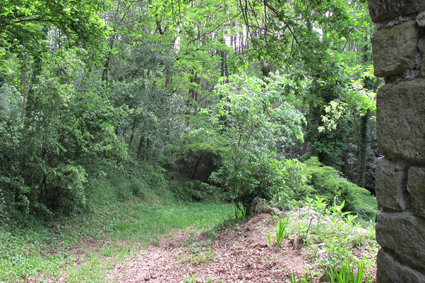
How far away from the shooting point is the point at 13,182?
5.52 meters

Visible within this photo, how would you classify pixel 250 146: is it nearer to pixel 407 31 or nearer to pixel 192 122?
pixel 407 31

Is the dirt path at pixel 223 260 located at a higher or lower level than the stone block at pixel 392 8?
lower

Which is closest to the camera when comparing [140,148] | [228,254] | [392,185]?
[392,185]

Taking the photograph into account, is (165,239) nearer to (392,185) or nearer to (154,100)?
(392,185)

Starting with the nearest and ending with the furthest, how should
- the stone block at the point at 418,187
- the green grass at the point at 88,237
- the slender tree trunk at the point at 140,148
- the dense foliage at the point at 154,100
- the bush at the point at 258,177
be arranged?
1. the stone block at the point at 418,187
2. the dense foliage at the point at 154,100
3. the green grass at the point at 88,237
4. the bush at the point at 258,177
5. the slender tree trunk at the point at 140,148

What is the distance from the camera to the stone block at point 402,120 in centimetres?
127

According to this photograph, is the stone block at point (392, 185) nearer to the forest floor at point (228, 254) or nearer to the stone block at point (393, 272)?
the stone block at point (393, 272)

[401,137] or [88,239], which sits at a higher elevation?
[401,137]

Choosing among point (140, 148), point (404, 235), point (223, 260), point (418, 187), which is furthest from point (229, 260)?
point (140, 148)

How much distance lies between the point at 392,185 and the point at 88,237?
6.53 meters

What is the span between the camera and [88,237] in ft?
20.7

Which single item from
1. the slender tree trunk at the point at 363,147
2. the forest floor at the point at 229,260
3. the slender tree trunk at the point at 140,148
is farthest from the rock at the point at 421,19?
the slender tree trunk at the point at 363,147

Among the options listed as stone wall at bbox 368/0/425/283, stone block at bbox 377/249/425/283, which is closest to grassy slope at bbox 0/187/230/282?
stone block at bbox 377/249/425/283

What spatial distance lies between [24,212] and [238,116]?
206 inches
